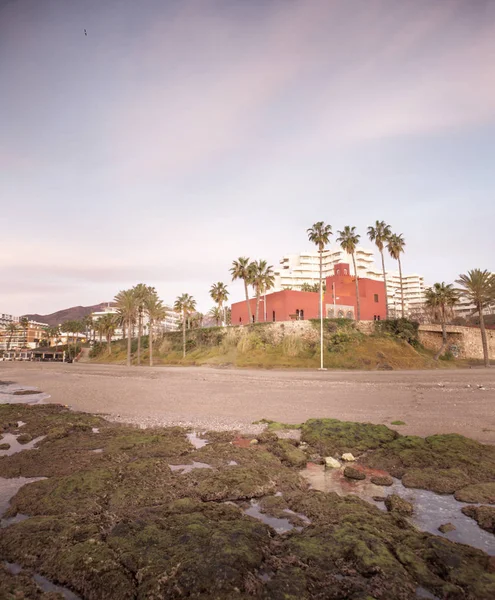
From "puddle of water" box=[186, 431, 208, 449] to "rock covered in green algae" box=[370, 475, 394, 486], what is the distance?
17.0 ft

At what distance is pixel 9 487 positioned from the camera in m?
7.89

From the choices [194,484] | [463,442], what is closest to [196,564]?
[194,484]

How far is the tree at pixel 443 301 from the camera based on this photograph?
56406mm

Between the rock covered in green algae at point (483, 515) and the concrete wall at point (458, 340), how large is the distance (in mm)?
56879

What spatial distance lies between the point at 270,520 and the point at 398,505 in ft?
7.83

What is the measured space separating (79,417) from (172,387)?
38.6ft

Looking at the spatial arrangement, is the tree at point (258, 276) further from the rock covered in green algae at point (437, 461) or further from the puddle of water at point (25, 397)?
the rock covered in green algae at point (437, 461)

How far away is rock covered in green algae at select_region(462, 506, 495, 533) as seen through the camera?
6.00 meters

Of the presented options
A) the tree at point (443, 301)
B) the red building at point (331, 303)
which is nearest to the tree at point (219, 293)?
the red building at point (331, 303)

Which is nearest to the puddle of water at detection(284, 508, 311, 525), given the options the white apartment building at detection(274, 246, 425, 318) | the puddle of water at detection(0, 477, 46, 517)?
the puddle of water at detection(0, 477, 46, 517)

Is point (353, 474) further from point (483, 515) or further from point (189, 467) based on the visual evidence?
point (189, 467)

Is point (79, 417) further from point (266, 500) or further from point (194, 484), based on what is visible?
point (266, 500)

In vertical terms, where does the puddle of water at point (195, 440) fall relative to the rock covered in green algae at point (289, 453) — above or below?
below

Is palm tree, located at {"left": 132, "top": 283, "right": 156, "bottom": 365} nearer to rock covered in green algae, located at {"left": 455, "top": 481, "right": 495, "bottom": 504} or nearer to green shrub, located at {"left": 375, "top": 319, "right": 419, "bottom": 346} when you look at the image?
green shrub, located at {"left": 375, "top": 319, "right": 419, "bottom": 346}
